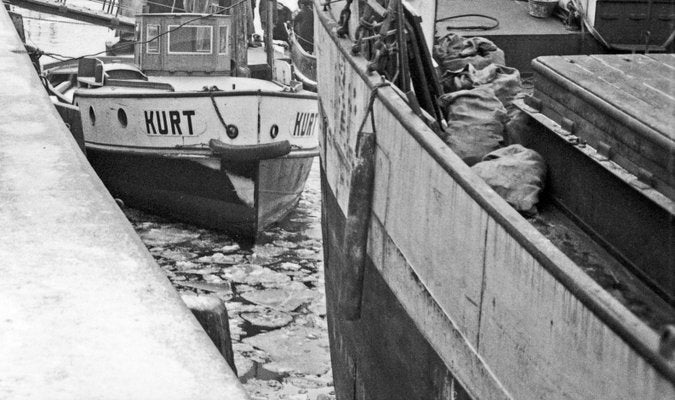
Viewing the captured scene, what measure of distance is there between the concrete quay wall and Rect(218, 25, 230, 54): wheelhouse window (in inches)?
461

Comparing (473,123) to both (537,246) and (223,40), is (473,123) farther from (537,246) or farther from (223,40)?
(223,40)

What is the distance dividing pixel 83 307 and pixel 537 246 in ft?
6.70

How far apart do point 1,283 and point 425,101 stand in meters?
3.03

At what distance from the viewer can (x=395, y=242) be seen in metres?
5.82

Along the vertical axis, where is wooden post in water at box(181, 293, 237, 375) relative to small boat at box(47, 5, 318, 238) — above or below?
above

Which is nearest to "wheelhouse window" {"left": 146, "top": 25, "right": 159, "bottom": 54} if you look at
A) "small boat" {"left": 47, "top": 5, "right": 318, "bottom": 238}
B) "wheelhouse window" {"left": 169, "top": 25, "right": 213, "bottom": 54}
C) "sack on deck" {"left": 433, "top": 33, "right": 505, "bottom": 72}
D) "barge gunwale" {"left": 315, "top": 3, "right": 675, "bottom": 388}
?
Answer: "small boat" {"left": 47, "top": 5, "right": 318, "bottom": 238}

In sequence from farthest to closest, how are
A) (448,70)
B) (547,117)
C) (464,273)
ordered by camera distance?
(448,70)
(547,117)
(464,273)

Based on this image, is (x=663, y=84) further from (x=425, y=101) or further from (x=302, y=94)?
(x=302, y=94)

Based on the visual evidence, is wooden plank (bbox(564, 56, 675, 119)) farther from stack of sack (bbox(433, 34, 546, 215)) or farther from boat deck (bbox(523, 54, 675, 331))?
stack of sack (bbox(433, 34, 546, 215))

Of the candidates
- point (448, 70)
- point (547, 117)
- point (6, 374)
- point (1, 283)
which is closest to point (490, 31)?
point (448, 70)

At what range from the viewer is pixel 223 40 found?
1811 centimetres

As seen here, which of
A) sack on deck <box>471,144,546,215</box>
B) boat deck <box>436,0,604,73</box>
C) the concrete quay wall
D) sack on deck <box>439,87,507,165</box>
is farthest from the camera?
boat deck <box>436,0,604,73</box>

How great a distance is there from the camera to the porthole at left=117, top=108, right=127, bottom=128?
16.4m

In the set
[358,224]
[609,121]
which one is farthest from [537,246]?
[358,224]
